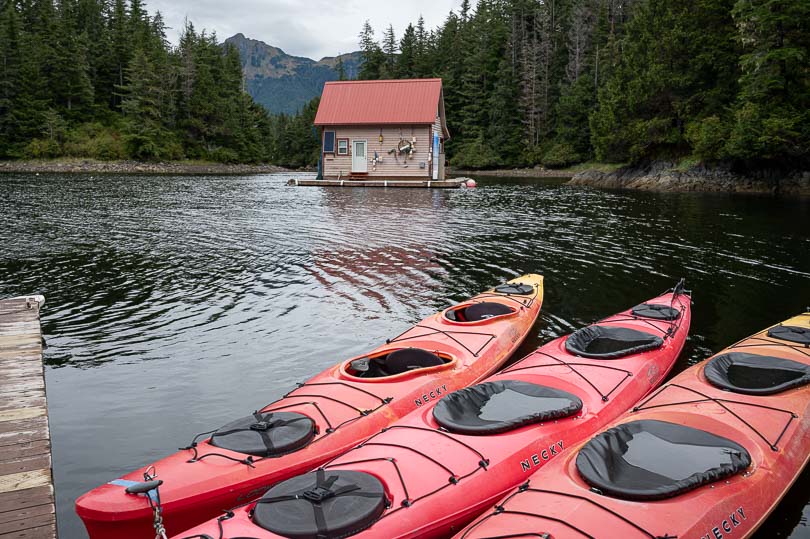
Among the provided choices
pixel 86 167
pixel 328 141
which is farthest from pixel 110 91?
pixel 328 141

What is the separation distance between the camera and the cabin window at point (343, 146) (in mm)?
37344

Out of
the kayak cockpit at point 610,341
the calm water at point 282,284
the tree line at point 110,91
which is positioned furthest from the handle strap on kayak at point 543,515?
the tree line at point 110,91

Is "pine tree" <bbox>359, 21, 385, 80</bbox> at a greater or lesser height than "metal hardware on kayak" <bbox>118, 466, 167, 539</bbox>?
greater

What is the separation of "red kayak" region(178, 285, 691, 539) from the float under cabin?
3040 centimetres

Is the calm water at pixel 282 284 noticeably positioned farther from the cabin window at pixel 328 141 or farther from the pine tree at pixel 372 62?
the pine tree at pixel 372 62

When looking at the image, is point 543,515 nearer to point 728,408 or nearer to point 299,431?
point 299,431

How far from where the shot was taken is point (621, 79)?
41.2 meters

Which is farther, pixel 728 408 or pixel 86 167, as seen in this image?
pixel 86 167

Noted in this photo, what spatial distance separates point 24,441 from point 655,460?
5.46 m

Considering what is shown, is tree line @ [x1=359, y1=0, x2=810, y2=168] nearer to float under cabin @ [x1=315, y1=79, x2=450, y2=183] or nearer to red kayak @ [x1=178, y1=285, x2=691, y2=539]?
float under cabin @ [x1=315, y1=79, x2=450, y2=183]

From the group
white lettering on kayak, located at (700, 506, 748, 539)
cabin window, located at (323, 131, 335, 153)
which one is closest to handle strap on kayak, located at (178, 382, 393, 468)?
white lettering on kayak, located at (700, 506, 748, 539)

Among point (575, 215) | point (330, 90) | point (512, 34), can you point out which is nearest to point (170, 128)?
point (330, 90)

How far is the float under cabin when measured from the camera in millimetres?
36000

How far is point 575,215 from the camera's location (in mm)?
23094
